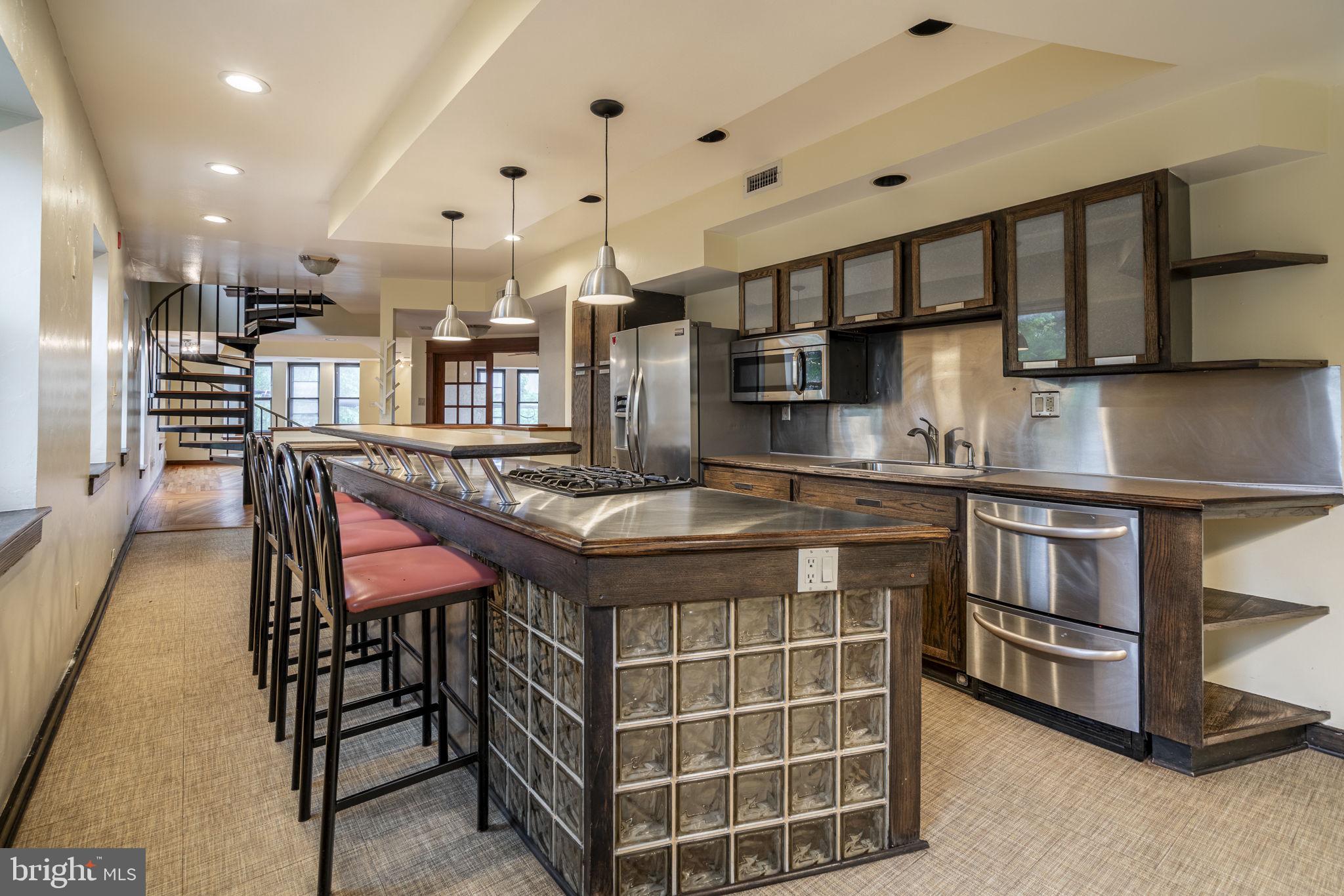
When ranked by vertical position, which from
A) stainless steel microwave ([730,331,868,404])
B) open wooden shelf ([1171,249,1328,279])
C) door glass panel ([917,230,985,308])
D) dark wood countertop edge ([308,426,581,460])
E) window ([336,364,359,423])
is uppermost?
window ([336,364,359,423])

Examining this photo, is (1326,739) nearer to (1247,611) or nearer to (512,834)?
(1247,611)

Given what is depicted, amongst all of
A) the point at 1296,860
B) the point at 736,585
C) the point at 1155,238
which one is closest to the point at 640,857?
the point at 736,585

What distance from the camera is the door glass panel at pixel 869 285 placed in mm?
3617

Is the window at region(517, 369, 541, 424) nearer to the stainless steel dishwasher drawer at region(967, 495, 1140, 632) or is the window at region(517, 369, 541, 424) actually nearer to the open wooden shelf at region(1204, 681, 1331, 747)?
the stainless steel dishwasher drawer at region(967, 495, 1140, 632)

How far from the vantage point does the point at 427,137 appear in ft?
10.7

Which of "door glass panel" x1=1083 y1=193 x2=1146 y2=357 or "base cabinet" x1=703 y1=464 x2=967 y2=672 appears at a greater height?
"door glass panel" x1=1083 y1=193 x2=1146 y2=357

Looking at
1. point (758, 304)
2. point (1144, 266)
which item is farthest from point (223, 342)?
point (1144, 266)

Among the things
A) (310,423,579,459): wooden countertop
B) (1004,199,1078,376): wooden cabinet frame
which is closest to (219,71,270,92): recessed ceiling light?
(310,423,579,459): wooden countertop

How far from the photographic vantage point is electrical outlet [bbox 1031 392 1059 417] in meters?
3.22

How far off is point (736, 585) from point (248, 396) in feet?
27.8

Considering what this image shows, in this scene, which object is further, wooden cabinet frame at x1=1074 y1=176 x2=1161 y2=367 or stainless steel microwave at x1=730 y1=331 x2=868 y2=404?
stainless steel microwave at x1=730 y1=331 x2=868 y2=404

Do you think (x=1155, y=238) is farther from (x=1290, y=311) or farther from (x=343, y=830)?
(x=343, y=830)

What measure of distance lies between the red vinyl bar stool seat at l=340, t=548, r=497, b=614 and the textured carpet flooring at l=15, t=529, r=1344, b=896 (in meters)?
0.68

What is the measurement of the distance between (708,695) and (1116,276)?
7.59 feet
